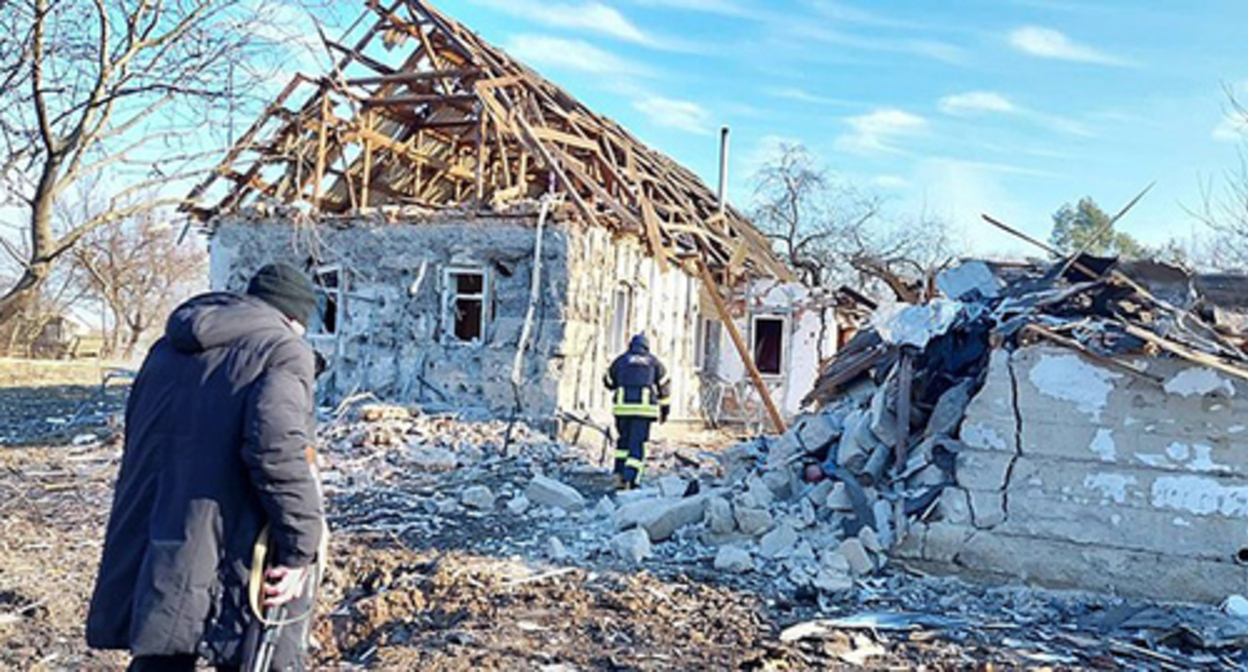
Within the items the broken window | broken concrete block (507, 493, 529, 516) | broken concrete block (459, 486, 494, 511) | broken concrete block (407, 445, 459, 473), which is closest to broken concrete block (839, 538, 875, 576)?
broken concrete block (507, 493, 529, 516)

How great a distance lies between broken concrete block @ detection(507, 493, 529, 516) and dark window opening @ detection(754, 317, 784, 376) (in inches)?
488

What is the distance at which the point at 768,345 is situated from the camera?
20.8m

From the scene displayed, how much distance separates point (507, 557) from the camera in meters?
6.85

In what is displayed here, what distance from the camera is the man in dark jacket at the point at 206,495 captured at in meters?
2.60

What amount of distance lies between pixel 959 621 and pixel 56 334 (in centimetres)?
3903

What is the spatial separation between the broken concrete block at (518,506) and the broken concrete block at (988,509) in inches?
156

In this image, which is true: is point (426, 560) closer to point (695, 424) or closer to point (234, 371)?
point (234, 371)

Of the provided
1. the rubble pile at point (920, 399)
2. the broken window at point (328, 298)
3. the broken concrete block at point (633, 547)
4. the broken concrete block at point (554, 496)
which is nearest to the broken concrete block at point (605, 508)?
the broken concrete block at point (554, 496)

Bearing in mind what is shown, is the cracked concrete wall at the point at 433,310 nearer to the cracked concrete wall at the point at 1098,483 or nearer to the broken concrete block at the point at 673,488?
the broken concrete block at the point at 673,488

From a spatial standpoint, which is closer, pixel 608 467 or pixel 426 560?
pixel 426 560

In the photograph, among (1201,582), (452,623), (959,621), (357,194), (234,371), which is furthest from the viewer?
(357,194)

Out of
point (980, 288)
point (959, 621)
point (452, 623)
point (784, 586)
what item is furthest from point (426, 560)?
point (980, 288)

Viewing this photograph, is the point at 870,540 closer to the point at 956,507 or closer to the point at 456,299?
the point at 956,507

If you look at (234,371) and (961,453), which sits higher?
(234,371)
